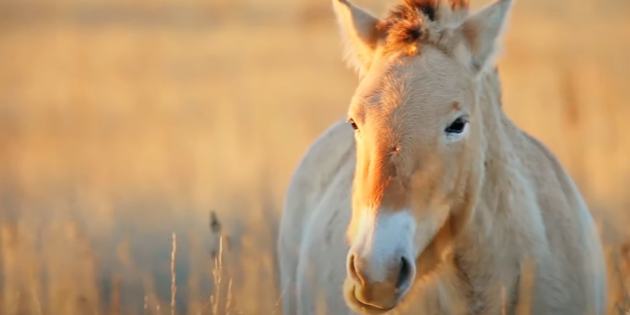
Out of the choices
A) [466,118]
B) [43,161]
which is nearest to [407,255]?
[466,118]

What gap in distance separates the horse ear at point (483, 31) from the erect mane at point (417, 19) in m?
0.09

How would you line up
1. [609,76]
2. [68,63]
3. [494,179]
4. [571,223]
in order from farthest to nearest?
[68,63] < [609,76] < [571,223] < [494,179]

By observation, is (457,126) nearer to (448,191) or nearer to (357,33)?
(448,191)

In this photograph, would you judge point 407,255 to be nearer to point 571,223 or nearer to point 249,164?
point 571,223

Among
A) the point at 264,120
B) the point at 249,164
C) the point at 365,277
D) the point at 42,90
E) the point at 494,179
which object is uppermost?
the point at 42,90

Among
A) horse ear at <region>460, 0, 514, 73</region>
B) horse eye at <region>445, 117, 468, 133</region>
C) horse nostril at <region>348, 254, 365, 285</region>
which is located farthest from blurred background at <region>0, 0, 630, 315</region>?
horse ear at <region>460, 0, 514, 73</region>

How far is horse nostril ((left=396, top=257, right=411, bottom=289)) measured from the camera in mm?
3246

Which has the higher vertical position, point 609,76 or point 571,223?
point 609,76

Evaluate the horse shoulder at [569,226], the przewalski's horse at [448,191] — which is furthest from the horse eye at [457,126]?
the horse shoulder at [569,226]

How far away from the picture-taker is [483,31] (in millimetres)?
3916

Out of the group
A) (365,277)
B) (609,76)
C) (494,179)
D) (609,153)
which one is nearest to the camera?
(365,277)

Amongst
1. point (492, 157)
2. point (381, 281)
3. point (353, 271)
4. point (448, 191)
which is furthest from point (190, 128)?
point (381, 281)

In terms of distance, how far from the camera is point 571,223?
14.3 feet

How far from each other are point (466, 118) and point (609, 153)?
501 centimetres
